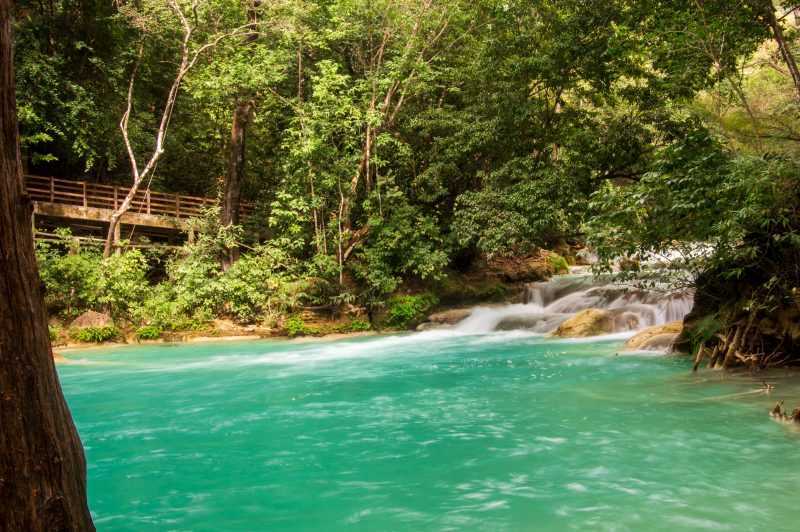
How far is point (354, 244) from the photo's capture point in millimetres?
21219

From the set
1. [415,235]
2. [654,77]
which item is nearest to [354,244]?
[415,235]

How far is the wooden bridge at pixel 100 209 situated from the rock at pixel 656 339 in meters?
15.7

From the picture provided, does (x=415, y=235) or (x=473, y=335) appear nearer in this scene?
(x=473, y=335)

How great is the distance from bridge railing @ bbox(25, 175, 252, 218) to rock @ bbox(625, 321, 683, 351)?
619 inches

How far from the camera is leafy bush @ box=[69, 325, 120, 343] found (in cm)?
1769

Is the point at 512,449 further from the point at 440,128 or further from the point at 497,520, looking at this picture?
the point at 440,128

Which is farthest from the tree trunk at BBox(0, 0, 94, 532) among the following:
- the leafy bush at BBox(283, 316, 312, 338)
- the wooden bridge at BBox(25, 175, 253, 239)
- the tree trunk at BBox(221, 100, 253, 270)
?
the wooden bridge at BBox(25, 175, 253, 239)

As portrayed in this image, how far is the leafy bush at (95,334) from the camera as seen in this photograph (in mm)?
17688

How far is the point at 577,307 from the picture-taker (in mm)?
18828

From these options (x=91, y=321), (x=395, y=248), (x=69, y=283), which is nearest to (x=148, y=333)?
(x=91, y=321)

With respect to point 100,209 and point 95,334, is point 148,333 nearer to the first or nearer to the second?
point 95,334

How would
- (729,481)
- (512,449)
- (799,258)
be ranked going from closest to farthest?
(729,481)
(512,449)
(799,258)

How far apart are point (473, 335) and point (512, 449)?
465 inches

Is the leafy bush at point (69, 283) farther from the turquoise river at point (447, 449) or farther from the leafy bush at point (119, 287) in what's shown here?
the turquoise river at point (447, 449)
